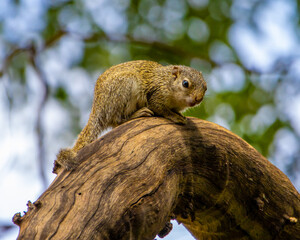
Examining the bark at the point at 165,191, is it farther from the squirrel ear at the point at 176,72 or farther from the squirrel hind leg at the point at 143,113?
the squirrel ear at the point at 176,72

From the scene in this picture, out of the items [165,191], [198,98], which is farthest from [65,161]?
[198,98]

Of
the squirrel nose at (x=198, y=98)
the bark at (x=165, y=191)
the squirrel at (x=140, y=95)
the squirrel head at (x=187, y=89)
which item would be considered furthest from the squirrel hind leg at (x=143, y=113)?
the squirrel nose at (x=198, y=98)

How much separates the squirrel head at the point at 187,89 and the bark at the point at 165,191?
458mm

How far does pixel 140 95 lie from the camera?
15.0 feet

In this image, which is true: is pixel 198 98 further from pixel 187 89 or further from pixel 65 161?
pixel 65 161

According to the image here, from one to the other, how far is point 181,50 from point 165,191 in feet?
14.4

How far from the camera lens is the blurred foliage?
6.97 metres

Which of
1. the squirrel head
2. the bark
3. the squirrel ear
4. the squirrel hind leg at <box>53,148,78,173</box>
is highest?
the squirrel ear

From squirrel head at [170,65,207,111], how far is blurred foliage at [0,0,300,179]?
214 cm

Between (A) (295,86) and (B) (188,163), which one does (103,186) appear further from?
(A) (295,86)

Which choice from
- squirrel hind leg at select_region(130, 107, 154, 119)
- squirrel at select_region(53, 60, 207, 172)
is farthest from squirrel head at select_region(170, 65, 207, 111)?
squirrel hind leg at select_region(130, 107, 154, 119)

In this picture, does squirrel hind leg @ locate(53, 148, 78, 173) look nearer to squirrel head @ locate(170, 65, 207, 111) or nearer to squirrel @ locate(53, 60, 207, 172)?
squirrel @ locate(53, 60, 207, 172)

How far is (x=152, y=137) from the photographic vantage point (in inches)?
141

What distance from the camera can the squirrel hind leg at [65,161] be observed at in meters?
3.10
